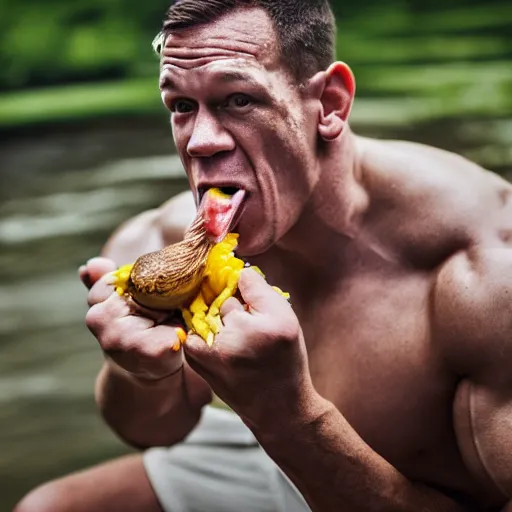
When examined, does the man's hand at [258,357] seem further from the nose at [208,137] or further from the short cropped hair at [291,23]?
the short cropped hair at [291,23]

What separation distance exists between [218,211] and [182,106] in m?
0.13

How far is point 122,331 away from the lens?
1020mm

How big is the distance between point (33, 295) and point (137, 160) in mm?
1015

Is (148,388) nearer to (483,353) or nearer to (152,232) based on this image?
(152,232)

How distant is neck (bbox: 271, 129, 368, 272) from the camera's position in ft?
3.88

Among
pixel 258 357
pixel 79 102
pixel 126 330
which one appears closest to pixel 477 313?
pixel 258 357

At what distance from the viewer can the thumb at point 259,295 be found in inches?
38.9

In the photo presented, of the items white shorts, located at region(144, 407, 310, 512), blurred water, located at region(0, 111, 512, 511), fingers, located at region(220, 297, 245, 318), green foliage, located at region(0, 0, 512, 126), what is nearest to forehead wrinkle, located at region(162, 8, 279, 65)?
fingers, located at region(220, 297, 245, 318)

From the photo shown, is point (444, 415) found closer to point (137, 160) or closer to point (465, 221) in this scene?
point (465, 221)

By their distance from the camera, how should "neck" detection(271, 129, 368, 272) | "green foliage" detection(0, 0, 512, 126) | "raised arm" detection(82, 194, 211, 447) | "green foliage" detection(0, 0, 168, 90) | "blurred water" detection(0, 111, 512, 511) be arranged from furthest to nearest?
"green foliage" detection(0, 0, 168, 90) < "green foliage" detection(0, 0, 512, 126) < "blurred water" detection(0, 111, 512, 511) < "raised arm" detection(82, 194, 211, 447) < "neck" detection(271, 129, 368, 272)

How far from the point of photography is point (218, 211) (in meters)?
1.06

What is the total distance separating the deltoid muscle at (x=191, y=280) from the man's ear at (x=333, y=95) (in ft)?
0.60

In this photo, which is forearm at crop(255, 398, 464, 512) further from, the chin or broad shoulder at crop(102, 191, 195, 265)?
broad shoulder at crop(102, 191, 195, 265)

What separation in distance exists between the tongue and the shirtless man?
2cm
